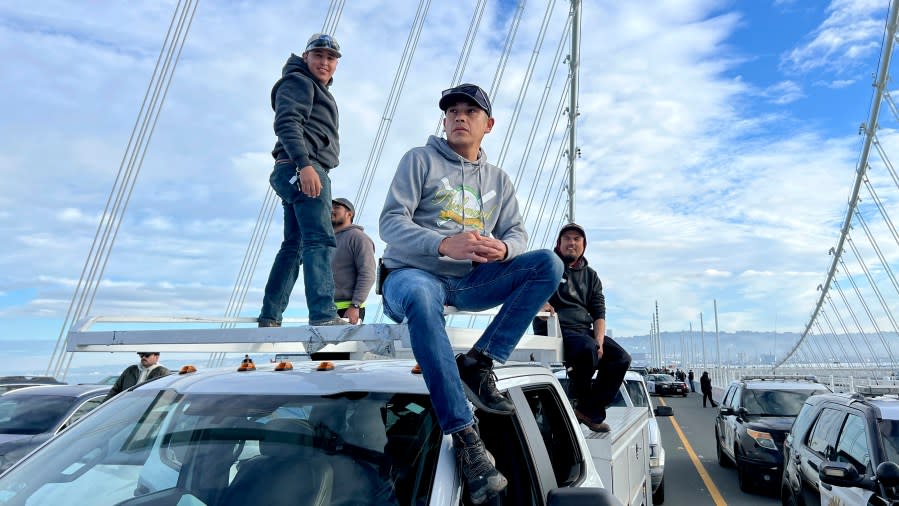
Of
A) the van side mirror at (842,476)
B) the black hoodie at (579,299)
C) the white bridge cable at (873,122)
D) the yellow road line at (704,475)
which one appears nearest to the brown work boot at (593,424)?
the black hoodie at (579,299)

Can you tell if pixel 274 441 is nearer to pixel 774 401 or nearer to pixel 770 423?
pixel 770 423

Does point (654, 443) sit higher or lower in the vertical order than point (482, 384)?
lower

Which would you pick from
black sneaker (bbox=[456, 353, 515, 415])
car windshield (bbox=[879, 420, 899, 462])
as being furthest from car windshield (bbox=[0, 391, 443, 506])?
car windshield (bbox=[879, 420, 899, 462])

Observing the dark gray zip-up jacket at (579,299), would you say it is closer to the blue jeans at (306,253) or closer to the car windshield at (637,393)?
the blue jeans at (306,253)

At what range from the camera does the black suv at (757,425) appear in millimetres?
9742

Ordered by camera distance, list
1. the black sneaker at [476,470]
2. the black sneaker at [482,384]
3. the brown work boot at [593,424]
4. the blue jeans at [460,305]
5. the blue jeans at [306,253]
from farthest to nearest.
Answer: the brown work boot at [593,424] < the blue jeans at [306,253] < the black sneaker at [482,384] < the blue jeans at [460,305] < the black sneaker at [476,470]

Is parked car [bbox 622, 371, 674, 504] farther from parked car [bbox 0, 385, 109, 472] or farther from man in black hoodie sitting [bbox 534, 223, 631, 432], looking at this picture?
parked car [bbox 0, 385, 109, 472]

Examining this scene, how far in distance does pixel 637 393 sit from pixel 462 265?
886 cm

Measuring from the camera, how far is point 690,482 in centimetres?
1098

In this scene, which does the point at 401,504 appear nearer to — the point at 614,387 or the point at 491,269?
the point at 491,269

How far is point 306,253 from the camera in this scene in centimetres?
384

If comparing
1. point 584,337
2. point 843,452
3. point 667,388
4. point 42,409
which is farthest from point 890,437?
point 667,388

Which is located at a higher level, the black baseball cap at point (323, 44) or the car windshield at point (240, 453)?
the black baseball cap at point (323, 44)

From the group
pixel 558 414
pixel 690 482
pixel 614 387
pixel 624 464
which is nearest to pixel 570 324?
pixel 614 387
